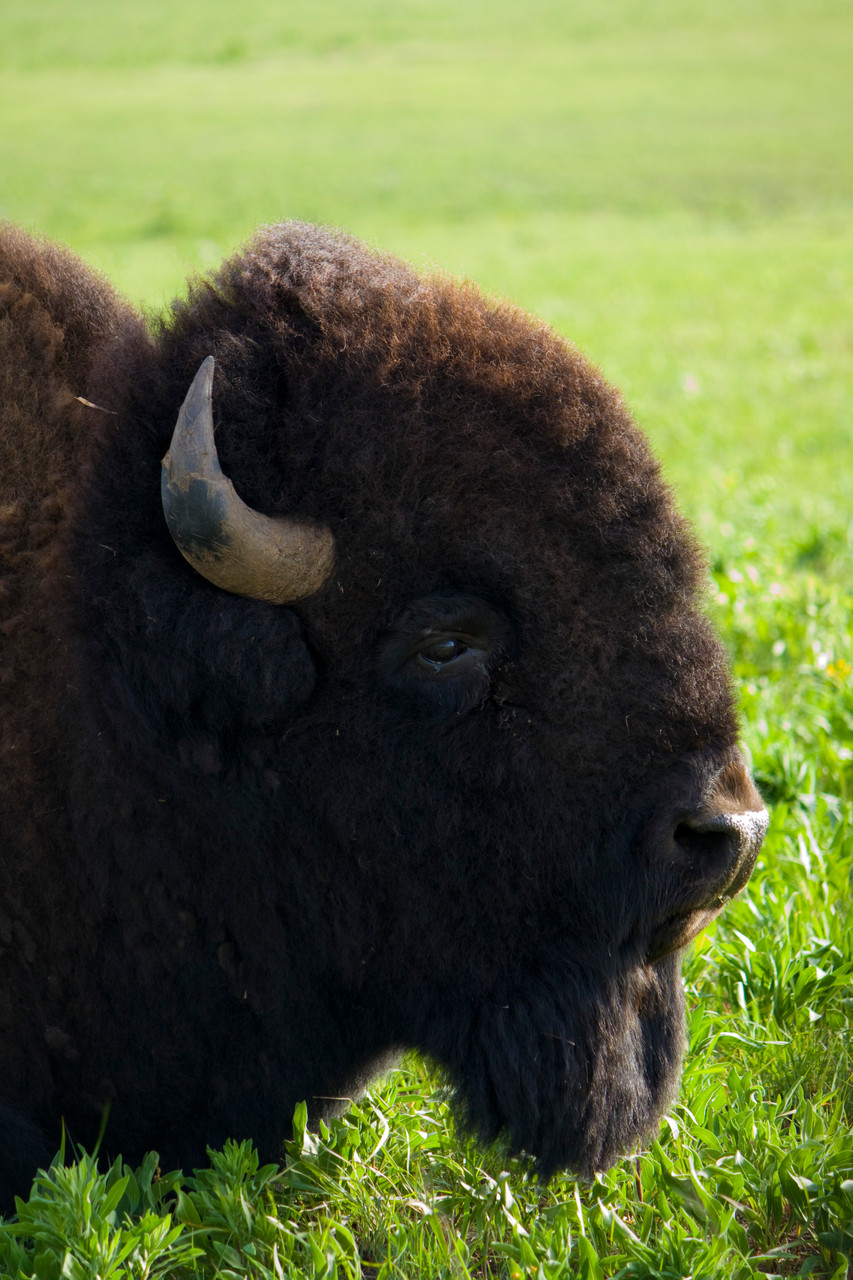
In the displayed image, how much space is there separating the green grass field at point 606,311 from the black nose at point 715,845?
2.32 feet

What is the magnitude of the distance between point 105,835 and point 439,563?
92 centimetres

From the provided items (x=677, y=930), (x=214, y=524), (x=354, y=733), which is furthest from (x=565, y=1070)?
(x=214, y=524)

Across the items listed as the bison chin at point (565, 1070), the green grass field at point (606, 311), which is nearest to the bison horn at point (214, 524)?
the bison chin at point (565, 1070)

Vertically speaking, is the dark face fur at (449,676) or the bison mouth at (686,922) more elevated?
the dark face fur at (449,676)

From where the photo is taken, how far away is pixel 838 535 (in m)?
7.20

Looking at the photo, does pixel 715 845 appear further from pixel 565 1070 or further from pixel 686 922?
pixel 565 1070

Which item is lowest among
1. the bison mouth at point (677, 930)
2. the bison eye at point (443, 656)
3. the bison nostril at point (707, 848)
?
the bison mouth at point (677, 930)

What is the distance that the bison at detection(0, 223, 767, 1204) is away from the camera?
2.46m

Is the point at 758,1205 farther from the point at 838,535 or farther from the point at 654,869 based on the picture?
the point at 838,535

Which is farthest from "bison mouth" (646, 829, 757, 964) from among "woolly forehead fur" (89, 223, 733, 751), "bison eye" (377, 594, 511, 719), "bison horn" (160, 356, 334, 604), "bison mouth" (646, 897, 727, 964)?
"bison horn" (160, 356, 334, 604)

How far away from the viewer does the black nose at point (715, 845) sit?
243 cm

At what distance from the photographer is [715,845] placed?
2461 mm

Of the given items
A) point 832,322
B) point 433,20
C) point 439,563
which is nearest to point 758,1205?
point 439,563

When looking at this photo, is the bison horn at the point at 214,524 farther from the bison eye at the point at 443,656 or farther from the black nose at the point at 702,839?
the black nose at the point at 702,839
